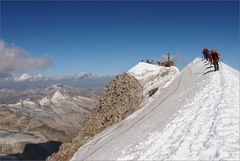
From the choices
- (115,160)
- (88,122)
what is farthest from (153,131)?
(88,122)

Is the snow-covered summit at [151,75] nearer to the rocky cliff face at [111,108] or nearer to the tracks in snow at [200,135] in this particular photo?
the rocky cliff face at [111,108]

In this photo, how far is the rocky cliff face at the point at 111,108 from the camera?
48406mm

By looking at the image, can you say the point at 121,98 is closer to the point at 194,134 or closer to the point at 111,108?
the point at 111,108

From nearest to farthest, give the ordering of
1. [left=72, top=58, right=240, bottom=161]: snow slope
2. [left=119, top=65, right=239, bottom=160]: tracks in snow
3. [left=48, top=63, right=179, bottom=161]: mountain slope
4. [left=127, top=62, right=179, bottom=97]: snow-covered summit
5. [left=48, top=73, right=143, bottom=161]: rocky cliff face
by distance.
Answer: [left=119, top=65, right=239, bottom=160]: tracks in snow < [left=72, top=58, right=240, bottom=161]: snow slope < [left=48, top=73, right=143, bottom=161]: rocky cliff face < [left=48, top=63, right=179, bottom=161]: mountain slope < [left=127, top=62, right=179, bottom=97]: snow-covered summit

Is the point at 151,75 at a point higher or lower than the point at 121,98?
higher

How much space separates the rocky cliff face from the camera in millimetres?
48406

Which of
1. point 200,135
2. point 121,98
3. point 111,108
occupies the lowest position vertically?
point 200,135

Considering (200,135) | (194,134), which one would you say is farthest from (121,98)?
(200,135)

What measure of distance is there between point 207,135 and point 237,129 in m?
1.75

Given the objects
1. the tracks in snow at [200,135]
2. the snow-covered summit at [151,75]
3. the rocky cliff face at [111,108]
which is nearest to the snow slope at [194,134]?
the tracks in snow at [200,135]

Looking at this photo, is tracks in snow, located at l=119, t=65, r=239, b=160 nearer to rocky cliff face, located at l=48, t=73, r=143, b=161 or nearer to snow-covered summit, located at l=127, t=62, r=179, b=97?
rocky cliff face, located at l=48, t=73, r=143, b=161

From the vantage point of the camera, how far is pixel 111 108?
175 ft

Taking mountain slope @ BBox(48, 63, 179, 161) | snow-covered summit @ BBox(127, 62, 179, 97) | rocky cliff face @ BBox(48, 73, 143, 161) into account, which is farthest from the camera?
snow-covered summit @ BBox(127, 62, 179, 97)

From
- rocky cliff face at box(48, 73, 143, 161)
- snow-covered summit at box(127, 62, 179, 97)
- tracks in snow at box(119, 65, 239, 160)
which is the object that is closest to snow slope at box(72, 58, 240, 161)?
tracks in snow at box(119, 65, 239, 160)
